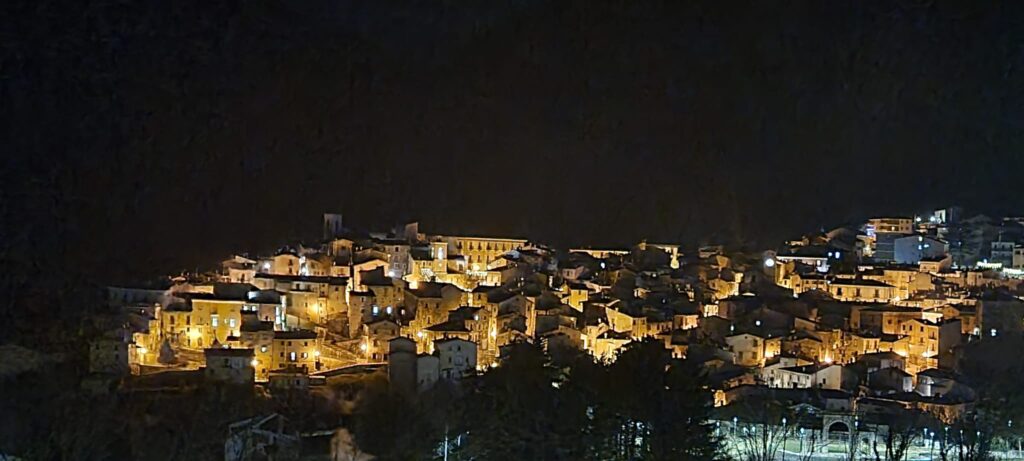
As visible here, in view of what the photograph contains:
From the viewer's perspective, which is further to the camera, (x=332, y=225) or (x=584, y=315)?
(x=332, y=225)

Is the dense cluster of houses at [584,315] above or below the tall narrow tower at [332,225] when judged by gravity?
below

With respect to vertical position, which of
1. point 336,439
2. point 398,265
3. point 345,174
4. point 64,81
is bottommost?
point 336,439

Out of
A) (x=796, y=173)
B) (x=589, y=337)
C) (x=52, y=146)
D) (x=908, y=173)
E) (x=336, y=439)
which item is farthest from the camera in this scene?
(x=796, y=173)

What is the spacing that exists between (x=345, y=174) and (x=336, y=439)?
30.8 feet

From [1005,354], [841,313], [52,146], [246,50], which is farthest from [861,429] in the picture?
[246,50]

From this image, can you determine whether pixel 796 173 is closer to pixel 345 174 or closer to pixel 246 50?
pixel 345 174

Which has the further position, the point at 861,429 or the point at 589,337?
the point at 589,337

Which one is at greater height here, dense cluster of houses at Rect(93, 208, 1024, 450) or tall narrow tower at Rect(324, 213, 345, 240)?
tall narrow tower at Rect(324, 213, 345, 240)

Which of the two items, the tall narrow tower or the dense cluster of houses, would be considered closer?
the dense cluster of houses

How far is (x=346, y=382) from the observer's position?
283 inches

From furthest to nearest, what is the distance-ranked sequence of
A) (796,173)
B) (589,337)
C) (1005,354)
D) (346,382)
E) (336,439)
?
(796,173) → (589,337) → (1005,354) → (346,382) → (336,439)

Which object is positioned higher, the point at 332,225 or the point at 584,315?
the point at 332,225

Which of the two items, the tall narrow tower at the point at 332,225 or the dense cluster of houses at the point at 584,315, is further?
the tall narrow tower at the point at 332,225

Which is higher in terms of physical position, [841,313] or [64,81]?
[64,81]
